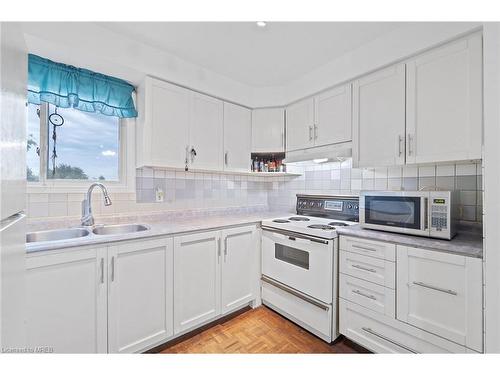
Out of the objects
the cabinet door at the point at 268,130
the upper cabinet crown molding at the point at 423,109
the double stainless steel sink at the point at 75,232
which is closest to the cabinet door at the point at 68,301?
the double stainless steel sink at the point at 75,232

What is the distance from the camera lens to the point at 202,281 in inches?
70.4

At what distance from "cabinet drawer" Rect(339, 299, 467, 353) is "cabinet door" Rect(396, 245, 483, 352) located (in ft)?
0.15

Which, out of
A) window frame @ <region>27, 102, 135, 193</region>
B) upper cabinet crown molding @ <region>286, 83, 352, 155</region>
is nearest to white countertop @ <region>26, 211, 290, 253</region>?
window frame @ <region>27, 102, 135, 193</region>

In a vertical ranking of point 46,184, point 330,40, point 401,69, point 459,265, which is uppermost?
point 330,40

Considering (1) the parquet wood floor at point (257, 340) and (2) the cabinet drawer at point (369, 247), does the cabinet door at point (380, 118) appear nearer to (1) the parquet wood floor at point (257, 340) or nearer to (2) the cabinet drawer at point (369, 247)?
(2) the cabinet drawer at point (369, 247)

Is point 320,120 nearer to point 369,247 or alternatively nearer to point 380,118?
point 380,118

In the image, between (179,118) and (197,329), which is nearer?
(197,329)

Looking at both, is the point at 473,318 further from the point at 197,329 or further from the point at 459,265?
the point at 197,329

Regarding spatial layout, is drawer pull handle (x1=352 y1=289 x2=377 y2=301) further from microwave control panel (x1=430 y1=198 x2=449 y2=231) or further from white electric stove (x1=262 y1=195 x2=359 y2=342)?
microwave control panel (x1=430 y1=198 x2=449 y2=231)

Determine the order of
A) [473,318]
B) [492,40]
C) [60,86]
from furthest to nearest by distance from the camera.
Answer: [60,86]
[473,318]
[492,40]

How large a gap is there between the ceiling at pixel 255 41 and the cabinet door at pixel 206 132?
341 millimetres

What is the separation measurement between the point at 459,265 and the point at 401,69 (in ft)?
4.47

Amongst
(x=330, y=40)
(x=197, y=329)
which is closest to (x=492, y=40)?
(x=330, y=40)

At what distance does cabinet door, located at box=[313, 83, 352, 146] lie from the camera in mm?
1960
